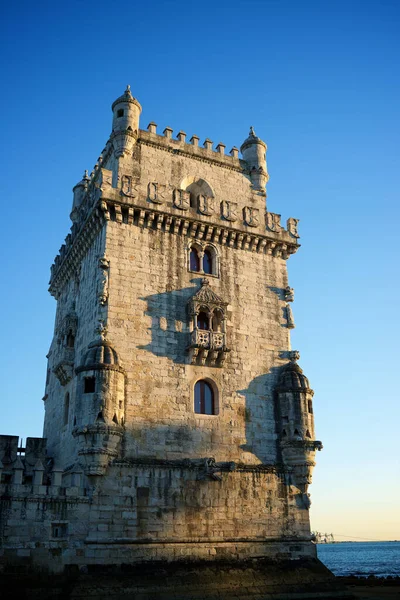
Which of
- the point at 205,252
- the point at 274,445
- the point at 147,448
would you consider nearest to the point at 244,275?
the point at 205,252

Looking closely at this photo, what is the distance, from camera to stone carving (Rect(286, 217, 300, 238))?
3062 cm

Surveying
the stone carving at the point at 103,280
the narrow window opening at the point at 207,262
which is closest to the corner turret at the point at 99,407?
the stone carving at the point at 103,280

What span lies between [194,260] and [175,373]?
6.20 m

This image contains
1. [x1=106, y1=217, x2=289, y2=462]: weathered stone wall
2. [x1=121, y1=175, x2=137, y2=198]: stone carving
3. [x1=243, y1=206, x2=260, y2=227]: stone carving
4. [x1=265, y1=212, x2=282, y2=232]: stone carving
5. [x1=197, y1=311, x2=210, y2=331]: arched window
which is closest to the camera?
[x1=106, y1=217, x2=289, y2=462]: weathered stone wall

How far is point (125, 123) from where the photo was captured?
28.1 m

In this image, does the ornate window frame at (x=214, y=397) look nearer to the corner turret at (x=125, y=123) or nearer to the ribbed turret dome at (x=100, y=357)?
the ribbed turret dome at (x=100, y=357)

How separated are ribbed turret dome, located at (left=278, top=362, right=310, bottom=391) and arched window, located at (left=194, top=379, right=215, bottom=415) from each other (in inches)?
141

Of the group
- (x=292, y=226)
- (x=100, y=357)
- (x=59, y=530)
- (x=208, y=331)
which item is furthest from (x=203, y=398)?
(x=292, y=226)

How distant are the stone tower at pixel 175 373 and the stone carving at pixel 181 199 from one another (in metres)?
0.10

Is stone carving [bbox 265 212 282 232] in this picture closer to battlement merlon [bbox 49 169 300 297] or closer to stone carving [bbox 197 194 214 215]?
battlement merlon [bbox 49 169 300 297]

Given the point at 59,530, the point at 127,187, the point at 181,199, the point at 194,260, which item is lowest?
the point at 59,530

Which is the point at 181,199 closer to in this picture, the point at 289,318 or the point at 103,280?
the point at 103,280

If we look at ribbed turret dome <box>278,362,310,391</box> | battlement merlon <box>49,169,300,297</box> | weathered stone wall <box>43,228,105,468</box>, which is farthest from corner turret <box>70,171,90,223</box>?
ribbed turret dome <box>278,362,310,391</box>

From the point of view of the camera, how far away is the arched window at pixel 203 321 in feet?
86.6
